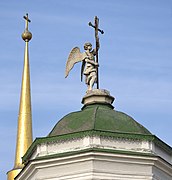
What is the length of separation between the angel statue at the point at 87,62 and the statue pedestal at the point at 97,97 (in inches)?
21.7

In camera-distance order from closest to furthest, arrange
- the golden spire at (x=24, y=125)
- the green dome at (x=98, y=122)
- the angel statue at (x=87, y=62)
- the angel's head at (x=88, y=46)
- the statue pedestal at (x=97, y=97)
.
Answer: the green dome at (x=98, y=122)
the statue pedestal at (x=97, y=97)
the angel statue at (x=87, y=62)
the angel's head at (x=88, y=46)
the golden spire at (x=24, y=125)

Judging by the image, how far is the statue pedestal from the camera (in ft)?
95.6

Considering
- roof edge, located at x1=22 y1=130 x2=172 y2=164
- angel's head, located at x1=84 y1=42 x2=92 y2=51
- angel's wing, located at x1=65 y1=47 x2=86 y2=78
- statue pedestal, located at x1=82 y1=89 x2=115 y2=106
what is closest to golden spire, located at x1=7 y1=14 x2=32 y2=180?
angel's wing, located at x1=65 y1=47 x2=86 y2=78

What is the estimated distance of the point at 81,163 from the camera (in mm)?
26359

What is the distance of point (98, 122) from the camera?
1081 inches

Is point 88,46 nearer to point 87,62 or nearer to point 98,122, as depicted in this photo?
point 87,62

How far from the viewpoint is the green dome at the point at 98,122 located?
1078 inches

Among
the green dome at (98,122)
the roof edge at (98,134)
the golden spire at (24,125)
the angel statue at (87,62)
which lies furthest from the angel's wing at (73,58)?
the golden spire at (24,125)

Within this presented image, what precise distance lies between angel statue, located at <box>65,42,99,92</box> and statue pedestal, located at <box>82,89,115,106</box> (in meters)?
0.55

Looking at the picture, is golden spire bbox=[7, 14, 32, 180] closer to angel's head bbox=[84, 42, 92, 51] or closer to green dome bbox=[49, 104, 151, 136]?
angel's head bbox=[84, 42, 92, 51]

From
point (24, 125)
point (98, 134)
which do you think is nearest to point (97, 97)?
point (98, 134)

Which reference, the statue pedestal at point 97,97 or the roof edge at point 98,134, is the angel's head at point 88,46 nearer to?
the statue pedestal at point 97,97

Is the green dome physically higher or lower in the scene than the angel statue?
lower

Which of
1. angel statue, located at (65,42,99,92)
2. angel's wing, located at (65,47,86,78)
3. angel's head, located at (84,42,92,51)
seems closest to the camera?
angel statue, located at (65,42,99,92)
